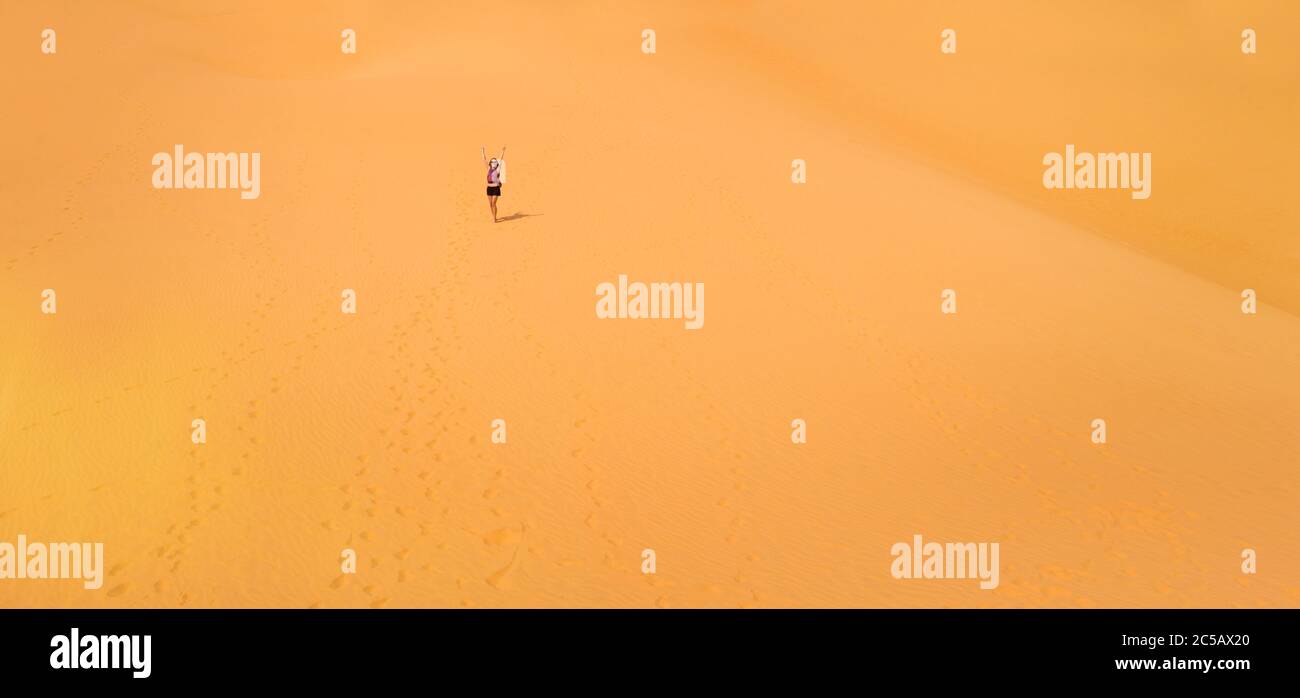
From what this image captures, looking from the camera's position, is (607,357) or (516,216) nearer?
(607,357)

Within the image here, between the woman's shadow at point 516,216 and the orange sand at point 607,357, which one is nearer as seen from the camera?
the orange sand at point 607,357

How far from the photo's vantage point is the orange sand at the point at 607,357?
8.31 metres

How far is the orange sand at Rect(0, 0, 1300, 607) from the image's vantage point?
831cm

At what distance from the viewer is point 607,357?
12.2 metres

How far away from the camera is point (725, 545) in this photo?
8.56m

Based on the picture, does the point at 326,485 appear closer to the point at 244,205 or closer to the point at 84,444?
the point at 84,444

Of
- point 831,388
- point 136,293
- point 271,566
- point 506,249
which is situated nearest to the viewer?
point 271,566

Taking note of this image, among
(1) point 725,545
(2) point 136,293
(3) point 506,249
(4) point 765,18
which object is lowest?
(1) point 725,545

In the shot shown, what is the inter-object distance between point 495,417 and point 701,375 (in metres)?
3.03

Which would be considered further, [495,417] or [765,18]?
[765,18]

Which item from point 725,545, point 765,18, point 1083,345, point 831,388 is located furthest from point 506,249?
point 765,18

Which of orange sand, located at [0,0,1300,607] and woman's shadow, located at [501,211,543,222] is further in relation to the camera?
woman's shadow, located at [501,211,543,222]

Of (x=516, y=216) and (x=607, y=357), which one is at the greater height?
(x=516, y=216)

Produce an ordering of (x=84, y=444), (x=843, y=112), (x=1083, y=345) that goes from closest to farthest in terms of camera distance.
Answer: (x=84, y=444), (x=1083, y=345), (x=843, y=112)
